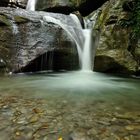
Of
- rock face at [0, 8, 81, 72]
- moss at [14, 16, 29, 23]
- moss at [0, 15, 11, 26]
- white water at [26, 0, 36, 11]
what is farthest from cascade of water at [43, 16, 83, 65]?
white water at [26, 0, 36, 11]

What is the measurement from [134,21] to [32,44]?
3760mm

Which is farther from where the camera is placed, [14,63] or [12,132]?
[14,63]

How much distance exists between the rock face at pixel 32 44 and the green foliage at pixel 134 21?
2215 mm

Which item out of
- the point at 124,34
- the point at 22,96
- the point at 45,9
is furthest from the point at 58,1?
the point at 22,96

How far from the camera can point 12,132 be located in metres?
2.71

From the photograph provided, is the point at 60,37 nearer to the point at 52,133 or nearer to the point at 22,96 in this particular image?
the point at 22,96

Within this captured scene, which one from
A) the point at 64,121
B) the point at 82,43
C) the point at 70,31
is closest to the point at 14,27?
the point at 70,31

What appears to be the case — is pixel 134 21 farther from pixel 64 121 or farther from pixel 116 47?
pixel 64 121

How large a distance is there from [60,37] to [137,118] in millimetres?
6123

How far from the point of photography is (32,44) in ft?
27.1

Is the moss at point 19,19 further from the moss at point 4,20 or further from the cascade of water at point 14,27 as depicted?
the moss at point 4,20

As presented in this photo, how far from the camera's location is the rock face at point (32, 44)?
7.84m

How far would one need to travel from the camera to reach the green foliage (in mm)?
7578

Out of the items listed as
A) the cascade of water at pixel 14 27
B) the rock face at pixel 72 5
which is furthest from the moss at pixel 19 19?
the rock face at pixel 72 5
